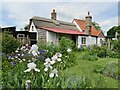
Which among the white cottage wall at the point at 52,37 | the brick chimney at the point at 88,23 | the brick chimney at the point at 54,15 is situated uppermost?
the brick chimney at the point at 54,15

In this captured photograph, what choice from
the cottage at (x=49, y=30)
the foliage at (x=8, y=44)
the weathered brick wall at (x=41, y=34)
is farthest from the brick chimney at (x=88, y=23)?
the foliage at (x=8, y=44)

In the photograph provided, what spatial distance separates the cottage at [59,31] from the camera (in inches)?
763

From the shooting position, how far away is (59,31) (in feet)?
63.8

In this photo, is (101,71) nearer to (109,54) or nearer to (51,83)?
(51,83)

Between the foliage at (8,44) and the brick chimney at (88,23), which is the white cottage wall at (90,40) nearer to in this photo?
the brick chimney at (88,23)

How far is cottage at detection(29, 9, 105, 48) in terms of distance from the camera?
19.4 meters

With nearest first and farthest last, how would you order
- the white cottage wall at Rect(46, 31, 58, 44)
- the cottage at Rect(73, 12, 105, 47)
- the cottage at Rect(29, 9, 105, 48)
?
the white cottage wall at Rect(46, 31, 58, 44) < the cottage at Rect(29, 9, 105, 48) < the cottage at Rect(73, 12, 105, 47)

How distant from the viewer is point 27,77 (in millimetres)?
3713

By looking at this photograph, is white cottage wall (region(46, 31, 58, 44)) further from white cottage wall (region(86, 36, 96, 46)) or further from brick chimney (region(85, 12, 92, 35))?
brick chimney (region(85, 12, 92, 35))

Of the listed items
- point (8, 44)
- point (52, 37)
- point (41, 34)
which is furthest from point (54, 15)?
point (8, 44)

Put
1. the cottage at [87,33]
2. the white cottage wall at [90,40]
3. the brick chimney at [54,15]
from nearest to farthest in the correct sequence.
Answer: the brick chimney at [54,15] < the cottage at [87,33] < the white cottage wall at [90,40]

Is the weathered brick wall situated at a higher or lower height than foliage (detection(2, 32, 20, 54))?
higher

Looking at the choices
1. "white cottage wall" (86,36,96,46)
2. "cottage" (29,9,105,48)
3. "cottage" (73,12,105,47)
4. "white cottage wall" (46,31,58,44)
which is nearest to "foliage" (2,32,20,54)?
"cottage" (29,9,105,48)

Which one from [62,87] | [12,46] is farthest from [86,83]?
[12,46]
